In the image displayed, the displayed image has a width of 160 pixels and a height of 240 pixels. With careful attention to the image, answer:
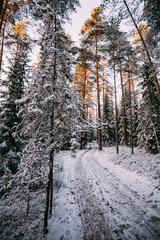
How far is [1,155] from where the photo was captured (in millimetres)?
7422

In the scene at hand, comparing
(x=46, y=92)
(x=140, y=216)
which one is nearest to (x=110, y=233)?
(x=140, y=216)

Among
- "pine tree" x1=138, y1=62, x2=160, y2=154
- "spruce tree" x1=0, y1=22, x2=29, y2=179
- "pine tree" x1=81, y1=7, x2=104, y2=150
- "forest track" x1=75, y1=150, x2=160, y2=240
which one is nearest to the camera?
"forest track" x1=75, y1=150, x2=160, y2=240

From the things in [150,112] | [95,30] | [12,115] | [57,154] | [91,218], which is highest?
[95,30]

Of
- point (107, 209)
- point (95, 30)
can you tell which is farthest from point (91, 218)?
point (95, 30)

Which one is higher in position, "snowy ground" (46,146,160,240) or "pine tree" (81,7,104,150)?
"pine tree" (81,7,104,150)

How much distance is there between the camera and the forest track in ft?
9.58

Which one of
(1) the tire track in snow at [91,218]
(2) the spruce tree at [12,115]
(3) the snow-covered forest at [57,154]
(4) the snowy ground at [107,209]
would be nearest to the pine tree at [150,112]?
(3) the snow-covered forest at [57,154]

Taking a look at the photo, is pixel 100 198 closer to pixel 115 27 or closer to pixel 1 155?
pixel 1 155

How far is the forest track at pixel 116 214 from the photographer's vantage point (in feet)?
9.58

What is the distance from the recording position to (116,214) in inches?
145

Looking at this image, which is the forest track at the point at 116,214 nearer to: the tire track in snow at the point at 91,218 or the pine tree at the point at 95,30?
the tire track in snow at the point at 91,218

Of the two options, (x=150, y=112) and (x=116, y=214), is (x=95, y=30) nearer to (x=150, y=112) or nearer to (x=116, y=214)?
(x=150, y=112)

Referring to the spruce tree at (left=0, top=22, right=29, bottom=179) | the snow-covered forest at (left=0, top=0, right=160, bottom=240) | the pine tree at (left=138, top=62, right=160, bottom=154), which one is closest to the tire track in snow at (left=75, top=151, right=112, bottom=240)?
the snow-covered forest at (left=0, top=0, right=160, bottom=240)

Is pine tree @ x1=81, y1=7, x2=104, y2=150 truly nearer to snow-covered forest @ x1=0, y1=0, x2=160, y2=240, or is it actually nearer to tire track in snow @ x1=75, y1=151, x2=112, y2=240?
snow-covered forest @ x1=0, y1=0, x2=160, y2=240
